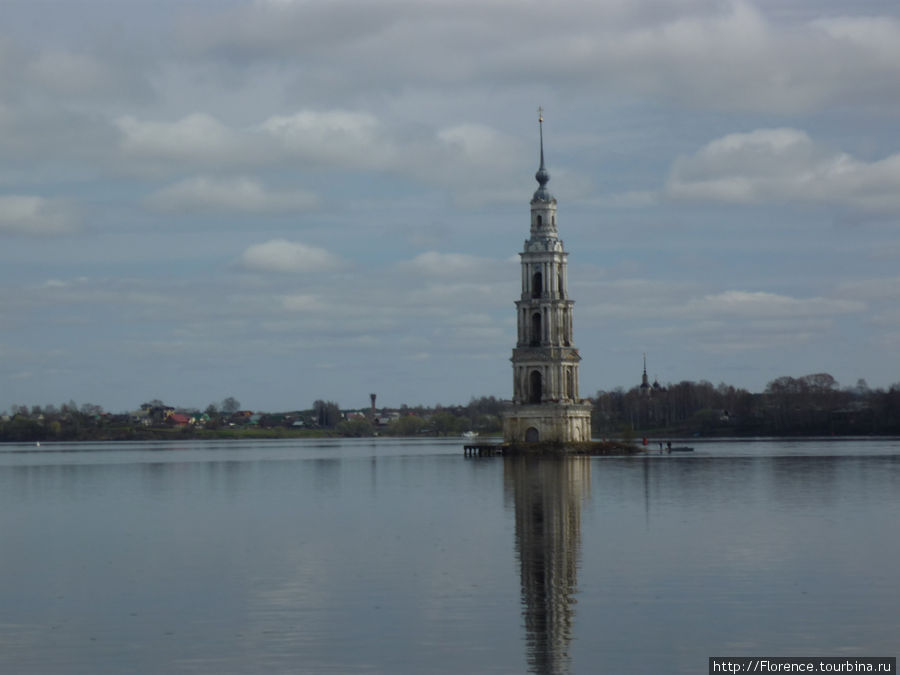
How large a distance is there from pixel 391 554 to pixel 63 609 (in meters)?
12.7

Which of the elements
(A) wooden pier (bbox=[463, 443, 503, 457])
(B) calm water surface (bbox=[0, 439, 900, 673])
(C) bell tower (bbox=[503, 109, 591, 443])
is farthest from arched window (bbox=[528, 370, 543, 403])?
(B) calm water surface (bbox=[0, 439, 900, 673])

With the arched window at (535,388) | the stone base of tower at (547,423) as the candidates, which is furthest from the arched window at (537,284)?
the stone base of tower at (547,423)

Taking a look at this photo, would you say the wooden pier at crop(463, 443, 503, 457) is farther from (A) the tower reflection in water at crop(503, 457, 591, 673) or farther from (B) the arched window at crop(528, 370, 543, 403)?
(A) the tower reflection in water at crop(503, 457, 591, 673)

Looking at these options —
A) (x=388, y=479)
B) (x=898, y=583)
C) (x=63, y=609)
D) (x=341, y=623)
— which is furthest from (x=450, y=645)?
(x=388, y=479)

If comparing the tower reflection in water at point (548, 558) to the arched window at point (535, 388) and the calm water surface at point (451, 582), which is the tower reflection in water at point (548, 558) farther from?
the arched window at point (535, 388)

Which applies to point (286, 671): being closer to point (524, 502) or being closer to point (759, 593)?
point (759, 593)

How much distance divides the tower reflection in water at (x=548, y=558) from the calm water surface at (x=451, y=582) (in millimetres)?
111

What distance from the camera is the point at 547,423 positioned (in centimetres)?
14675

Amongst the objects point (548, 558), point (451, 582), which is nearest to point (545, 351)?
point (548, 558)

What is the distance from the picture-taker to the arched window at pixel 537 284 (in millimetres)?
151125

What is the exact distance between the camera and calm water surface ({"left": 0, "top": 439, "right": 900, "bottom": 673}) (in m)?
25.9

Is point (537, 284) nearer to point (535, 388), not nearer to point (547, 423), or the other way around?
point (535, 388)

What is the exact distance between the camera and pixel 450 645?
87.3 feet

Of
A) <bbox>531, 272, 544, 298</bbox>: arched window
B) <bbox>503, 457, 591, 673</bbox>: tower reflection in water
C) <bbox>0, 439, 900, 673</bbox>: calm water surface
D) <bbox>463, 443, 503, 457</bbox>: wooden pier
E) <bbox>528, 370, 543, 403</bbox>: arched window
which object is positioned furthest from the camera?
<bbox>531, 272, 544, 298</bbox>: arched window
